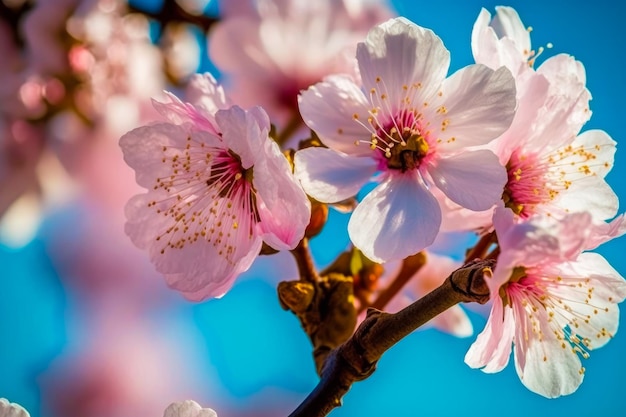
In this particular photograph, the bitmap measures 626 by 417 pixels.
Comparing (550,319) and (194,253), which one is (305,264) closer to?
(194,253)

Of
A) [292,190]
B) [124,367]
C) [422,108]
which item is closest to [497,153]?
[422,108]

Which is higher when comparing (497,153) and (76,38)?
(497,153)

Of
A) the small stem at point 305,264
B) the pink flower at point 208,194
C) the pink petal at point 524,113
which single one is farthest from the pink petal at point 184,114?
the pink petal at point 524,113

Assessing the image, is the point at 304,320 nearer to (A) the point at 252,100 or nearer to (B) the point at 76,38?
(A) the point at 252,100

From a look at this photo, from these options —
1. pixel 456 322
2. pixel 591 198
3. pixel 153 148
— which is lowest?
pixel 456 322

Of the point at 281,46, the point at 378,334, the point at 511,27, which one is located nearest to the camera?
the point at 378,334

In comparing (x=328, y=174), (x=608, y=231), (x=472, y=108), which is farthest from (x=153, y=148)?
(x=608, y=231)
